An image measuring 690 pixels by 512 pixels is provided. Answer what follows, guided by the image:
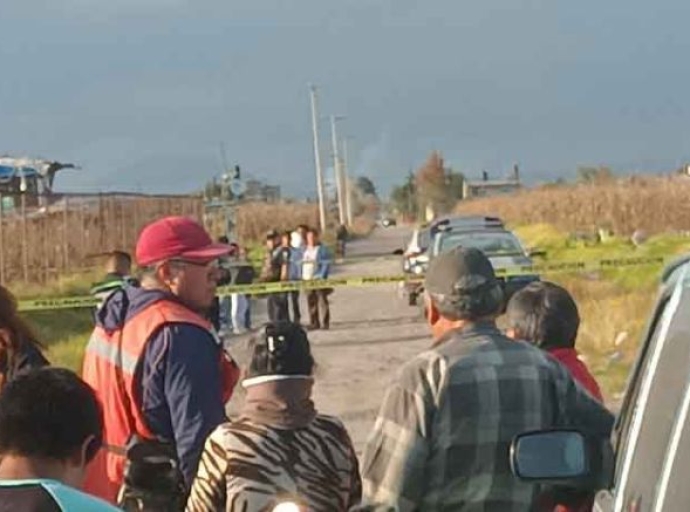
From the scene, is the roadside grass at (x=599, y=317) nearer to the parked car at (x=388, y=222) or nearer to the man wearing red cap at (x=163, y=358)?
the man wearing red cap at (x=163, y=358)

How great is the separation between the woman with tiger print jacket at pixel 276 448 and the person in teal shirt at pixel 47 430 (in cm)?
113

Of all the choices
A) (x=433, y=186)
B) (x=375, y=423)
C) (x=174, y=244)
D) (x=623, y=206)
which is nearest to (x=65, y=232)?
(x=623, y=206)

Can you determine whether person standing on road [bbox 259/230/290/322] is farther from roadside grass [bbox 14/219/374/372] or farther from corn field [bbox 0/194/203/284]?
corn field [bbox 0/194/203/284]

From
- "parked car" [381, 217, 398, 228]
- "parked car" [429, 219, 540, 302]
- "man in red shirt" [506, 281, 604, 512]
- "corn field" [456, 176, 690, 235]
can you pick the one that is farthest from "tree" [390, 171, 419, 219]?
"man in red shirt" [506, 281, 604, 512]

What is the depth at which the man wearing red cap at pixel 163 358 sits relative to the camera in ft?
18.0

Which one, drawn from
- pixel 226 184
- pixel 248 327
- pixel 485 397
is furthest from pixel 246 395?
pixel 226 184

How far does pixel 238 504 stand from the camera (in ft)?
16.1

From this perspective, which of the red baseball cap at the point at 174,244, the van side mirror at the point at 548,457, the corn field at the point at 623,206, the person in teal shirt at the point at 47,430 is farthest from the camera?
the corn field at the point at 623,206

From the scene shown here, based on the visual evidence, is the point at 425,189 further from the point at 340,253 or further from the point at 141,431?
the point at 141,431

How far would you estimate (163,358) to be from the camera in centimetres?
556

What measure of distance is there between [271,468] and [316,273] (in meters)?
20.4

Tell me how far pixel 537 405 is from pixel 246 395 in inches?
35.0

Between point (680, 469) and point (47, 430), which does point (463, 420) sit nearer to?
point (47, 430)

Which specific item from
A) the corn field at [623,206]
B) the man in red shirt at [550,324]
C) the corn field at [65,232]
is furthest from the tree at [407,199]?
the man in red shirt at [550,324]
